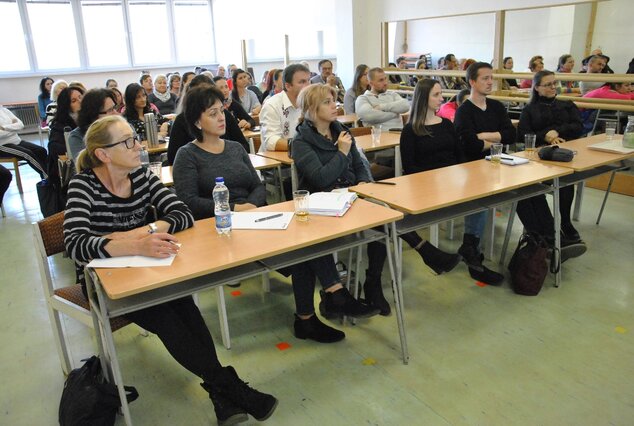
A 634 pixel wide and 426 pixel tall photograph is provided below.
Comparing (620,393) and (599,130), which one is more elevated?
(599,130)

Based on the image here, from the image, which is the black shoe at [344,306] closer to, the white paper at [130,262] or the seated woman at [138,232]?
the seated woman at [138,232]

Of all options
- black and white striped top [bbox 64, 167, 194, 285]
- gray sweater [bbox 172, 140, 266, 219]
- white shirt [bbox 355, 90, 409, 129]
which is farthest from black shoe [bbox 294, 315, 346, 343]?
white shirt [bbox 355, 90, 409, 129]

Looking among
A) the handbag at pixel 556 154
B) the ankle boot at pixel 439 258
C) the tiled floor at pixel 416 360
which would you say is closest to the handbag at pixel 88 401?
the tiled floor at pixel 416 360

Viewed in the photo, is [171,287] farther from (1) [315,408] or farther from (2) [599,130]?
(2) [599,130]

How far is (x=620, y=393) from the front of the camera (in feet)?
7.03

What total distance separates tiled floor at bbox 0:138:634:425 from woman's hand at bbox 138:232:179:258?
75 cm

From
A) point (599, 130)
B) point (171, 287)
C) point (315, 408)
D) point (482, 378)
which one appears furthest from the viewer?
point (599, 130)

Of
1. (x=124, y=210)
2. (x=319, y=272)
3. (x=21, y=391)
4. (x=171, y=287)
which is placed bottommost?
(x=21, y=391)

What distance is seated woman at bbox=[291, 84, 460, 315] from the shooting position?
9.09 feet

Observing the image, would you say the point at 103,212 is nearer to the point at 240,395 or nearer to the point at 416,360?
the point at 240,395

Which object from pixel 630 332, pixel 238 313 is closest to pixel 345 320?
pixel 238 313

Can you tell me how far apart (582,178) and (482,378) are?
171 cm

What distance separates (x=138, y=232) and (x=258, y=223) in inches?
19.3

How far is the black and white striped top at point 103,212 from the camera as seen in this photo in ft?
6.23
